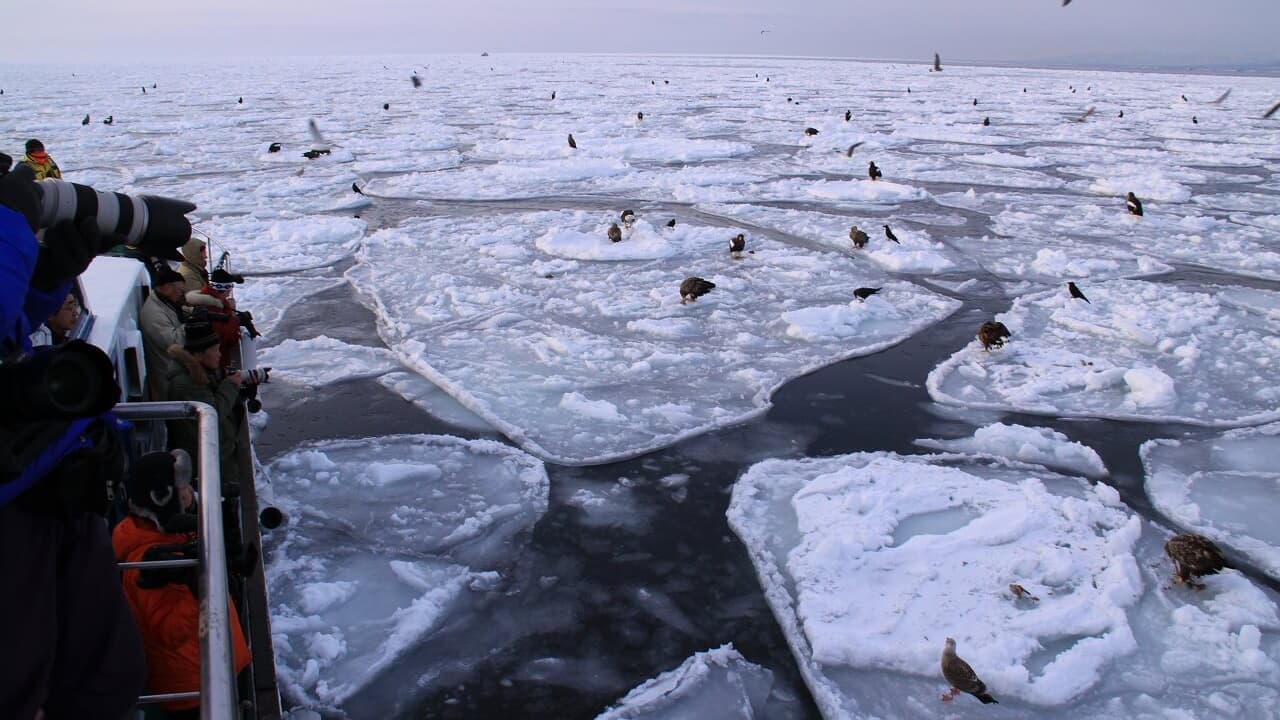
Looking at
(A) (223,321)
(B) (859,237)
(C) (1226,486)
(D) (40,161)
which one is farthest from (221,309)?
(B) (859,237)

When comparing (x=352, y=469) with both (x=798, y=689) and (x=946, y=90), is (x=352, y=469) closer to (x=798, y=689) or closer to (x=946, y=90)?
(x=798, y=689)

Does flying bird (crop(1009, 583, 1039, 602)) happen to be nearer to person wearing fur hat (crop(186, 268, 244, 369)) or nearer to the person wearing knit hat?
person wearing fur hat (crop(186, 268, 244, 369))

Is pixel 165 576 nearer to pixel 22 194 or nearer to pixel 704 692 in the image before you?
pixel 22 194

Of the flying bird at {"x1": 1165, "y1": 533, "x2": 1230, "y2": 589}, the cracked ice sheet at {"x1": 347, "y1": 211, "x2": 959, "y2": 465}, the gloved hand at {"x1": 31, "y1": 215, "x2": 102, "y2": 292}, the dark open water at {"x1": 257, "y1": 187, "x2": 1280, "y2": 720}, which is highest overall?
the gloved hand at {"x1": 31, "y1": 215, "x2": 102, "y2": 292}

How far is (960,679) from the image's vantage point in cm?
340

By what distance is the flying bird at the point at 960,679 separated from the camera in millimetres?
3395

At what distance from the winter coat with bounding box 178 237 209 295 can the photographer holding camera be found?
3.67 meters

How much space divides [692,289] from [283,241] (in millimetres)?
6423

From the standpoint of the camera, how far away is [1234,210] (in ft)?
44.9

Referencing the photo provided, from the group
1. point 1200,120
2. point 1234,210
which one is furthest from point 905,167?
point 1200,120

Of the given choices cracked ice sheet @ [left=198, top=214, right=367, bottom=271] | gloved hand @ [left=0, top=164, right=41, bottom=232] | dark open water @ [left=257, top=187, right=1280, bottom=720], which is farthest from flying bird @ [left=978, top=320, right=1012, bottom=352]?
cracked ice sheet @ [left=198, top=214, right=367, bottom=271]

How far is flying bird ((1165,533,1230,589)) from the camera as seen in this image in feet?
13.3

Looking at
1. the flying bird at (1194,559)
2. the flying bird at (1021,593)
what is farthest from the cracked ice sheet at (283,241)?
the flying bird at (1194,559)

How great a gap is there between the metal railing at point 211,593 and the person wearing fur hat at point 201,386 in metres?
1.22
